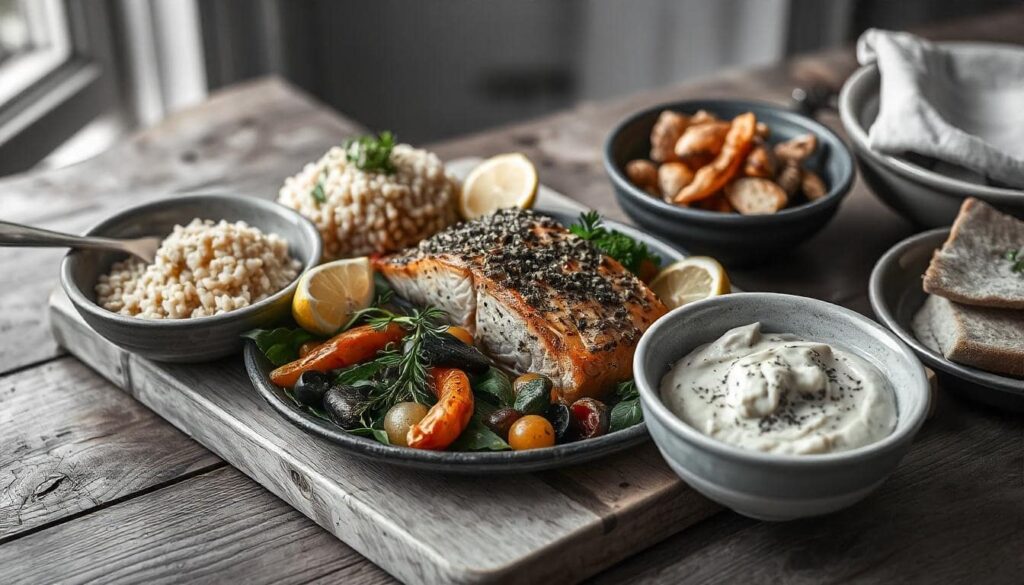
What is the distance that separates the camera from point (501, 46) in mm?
5688

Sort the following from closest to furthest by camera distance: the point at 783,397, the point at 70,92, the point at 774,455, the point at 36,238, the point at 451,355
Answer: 1. the point at 774,455
2. the point at 783,397
3. the point at 451,355
4. the point at 36,238
5. the point at 70,92

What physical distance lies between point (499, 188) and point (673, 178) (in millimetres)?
429

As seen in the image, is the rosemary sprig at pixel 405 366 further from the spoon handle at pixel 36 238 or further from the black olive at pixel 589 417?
the spoon handle at pixel 36 238

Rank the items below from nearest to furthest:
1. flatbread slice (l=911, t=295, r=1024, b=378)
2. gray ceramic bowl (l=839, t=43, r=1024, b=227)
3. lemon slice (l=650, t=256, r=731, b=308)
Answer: flatbread slice (l=911, t=295, r=1024, b=378)
lemon slice (l=650, t=256, r=731, b=308)
gray ceramic bowl (l=839, t=43, r=1024, b=227)

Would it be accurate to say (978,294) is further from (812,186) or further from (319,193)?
(319,193)

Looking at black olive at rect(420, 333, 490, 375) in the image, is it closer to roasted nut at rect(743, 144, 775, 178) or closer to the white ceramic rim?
the white ceramic rim

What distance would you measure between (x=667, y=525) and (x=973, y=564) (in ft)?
1.62

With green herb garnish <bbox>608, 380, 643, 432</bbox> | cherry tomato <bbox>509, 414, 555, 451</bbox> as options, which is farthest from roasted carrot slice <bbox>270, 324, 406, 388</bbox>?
green herb garnish <bbox>608, 380, 643, 432</bbox>

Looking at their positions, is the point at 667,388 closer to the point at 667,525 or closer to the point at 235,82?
the point at 667,525

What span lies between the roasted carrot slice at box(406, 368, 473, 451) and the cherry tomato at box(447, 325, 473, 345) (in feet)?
0.64

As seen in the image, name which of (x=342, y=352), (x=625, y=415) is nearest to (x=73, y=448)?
(x=342, y=352)

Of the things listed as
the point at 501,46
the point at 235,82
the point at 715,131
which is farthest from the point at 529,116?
the point at 715,131

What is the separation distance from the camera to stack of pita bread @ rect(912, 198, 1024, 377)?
6.47 ft

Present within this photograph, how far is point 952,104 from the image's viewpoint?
8.73 feet
